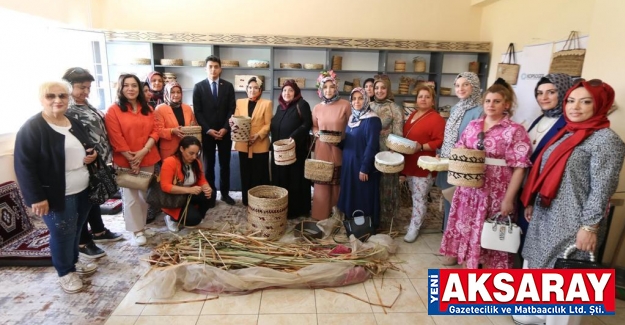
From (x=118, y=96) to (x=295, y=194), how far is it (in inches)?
71.3

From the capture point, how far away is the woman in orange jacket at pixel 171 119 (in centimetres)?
322

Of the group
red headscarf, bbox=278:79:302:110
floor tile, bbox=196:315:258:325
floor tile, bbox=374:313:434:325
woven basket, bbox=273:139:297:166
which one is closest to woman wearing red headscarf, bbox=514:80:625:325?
floor tile, bbox=374:313:434:325

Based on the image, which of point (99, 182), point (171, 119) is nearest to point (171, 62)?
point (171, 119)

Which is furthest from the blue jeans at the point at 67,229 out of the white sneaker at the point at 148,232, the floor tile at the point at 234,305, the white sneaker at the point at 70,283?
the floor tile at the point at 234,305

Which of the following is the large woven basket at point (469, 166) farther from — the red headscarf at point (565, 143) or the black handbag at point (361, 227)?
the black handbag at point (361, 227)

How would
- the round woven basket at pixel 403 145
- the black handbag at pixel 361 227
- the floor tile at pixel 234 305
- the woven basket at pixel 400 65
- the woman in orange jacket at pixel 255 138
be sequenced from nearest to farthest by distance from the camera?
the floor tile at pixel 234 305, the round woven basket at pixel 403 145, the black handbag at pixel 361 227, the woman in orange jacket at pixel 255 138, the woven basket at pixel 400 65

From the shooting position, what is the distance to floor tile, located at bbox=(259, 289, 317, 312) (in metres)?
2.19

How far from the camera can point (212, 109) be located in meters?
3.74

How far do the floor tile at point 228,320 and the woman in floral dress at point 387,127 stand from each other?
1.72 meters

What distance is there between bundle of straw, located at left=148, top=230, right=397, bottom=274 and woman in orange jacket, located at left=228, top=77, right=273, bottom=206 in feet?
3.37

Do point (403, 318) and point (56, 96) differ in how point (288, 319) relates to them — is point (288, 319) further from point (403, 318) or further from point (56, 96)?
point (56, 96)

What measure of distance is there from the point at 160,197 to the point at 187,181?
255mm

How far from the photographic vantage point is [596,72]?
254cm

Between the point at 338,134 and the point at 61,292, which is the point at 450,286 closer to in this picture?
the point at 338,134
